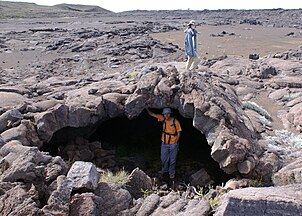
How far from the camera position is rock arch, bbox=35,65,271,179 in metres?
8.91

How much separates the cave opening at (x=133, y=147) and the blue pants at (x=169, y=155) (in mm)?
329

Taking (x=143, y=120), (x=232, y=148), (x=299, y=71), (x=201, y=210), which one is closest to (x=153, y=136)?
(x=143, y=120)

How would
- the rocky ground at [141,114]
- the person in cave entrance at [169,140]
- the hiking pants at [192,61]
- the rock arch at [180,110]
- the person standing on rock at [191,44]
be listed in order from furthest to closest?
the hiking pants at [192,61], the person standing on rock at [191,44], the person in cave entrance at [169,140], the rock arch at [180,110], the rocky ground at [141,114]

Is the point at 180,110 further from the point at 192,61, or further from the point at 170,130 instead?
the point at 192,61

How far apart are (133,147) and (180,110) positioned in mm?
2519

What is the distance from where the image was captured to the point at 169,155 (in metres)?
10.2

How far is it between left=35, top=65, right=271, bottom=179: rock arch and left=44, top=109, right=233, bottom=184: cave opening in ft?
2.90

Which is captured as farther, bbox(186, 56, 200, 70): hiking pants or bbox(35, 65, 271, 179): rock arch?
bbox(186, 56, 200, 70): hiking pants

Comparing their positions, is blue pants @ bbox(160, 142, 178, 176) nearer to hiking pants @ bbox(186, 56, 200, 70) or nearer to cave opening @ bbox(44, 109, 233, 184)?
cave opening @ bbox(44, 109, 233, 184)

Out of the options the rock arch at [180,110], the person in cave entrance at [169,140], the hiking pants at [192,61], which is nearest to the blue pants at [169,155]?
the person in cave entrance at [169,140]

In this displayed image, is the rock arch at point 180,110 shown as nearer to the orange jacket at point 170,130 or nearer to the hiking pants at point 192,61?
the orange jacket at point 170,130

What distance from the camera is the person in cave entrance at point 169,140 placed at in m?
9.85

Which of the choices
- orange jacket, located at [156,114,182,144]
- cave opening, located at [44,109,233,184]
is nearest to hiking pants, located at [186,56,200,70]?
cave opening, located at [44,109,233,184]

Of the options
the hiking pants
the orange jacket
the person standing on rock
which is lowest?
the orange jacket
